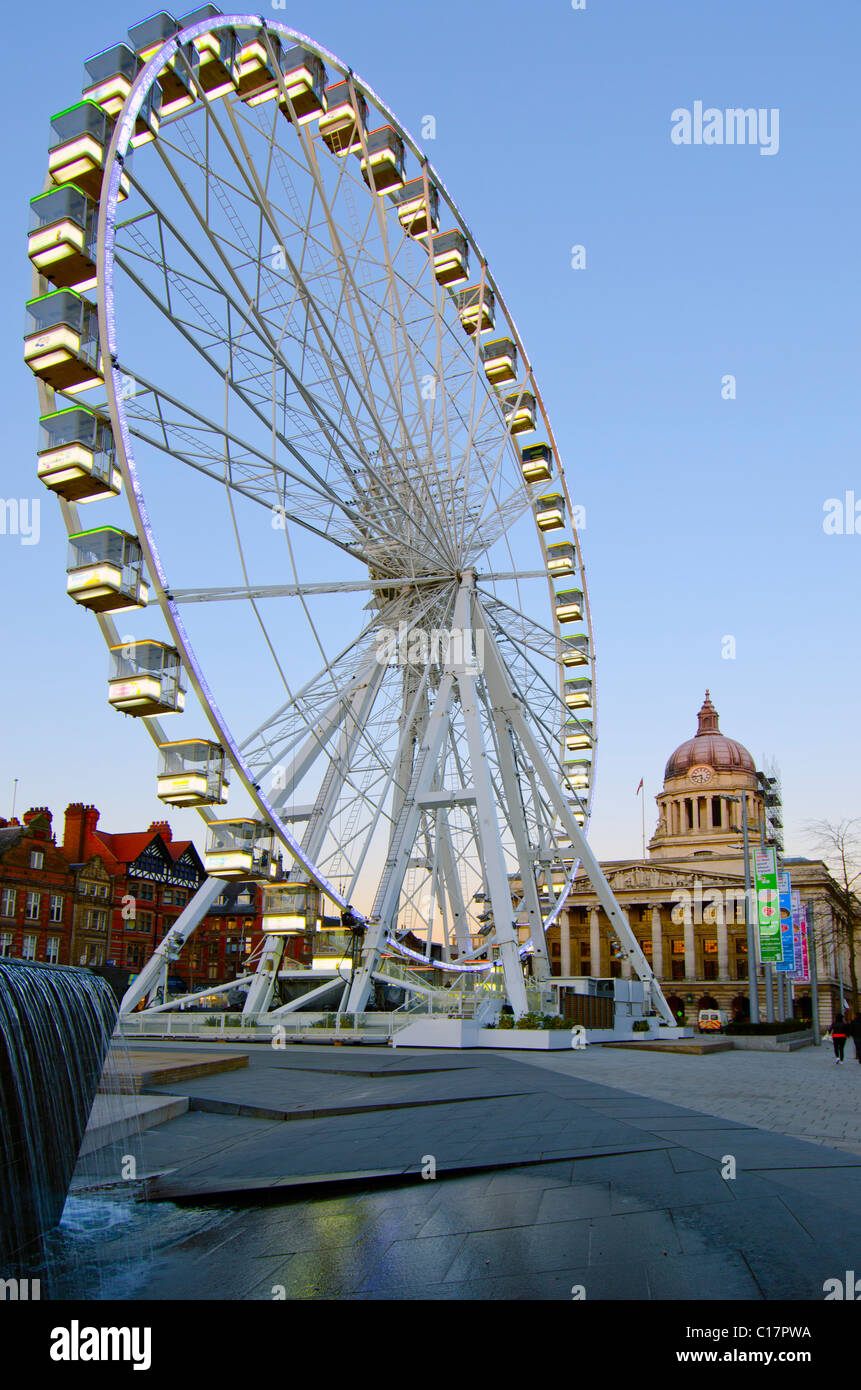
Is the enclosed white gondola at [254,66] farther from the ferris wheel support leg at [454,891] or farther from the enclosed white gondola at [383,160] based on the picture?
the ferris wheel support leg at [454,891]

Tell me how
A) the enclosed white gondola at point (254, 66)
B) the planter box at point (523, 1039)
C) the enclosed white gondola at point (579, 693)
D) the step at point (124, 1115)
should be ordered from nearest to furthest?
the step at point (124, 1115) → the enclosed white gondola at point (254, 66) → the planter box at point (523, 1039) → the enclosed white gondola at point (579, 693)

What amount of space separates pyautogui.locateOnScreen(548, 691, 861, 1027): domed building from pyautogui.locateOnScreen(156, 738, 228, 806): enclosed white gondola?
303 feet

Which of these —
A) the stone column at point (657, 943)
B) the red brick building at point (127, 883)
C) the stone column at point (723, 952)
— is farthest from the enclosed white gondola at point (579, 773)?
the stone column at point (657, 943)

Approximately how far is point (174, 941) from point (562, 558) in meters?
21.7

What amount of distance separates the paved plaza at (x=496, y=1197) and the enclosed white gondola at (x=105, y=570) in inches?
364

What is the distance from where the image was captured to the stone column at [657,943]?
12838cm

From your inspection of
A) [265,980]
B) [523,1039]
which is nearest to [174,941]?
[265,980]

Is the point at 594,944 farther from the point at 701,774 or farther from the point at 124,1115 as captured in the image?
the point at 124,1115

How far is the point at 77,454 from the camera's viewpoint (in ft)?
69.9

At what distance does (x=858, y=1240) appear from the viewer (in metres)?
8.10

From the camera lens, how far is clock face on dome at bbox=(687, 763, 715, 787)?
483ft

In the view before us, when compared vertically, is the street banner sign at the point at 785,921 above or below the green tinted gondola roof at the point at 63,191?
below

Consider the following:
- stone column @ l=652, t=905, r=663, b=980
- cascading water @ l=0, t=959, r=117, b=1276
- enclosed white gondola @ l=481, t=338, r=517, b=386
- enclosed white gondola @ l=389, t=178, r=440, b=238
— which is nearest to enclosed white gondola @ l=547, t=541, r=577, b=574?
enclosed white gondola @ l=481, t=338, r=517, b=386

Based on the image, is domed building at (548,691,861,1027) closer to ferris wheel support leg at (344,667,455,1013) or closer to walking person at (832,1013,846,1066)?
walking person at (832,1013,846,1066)
